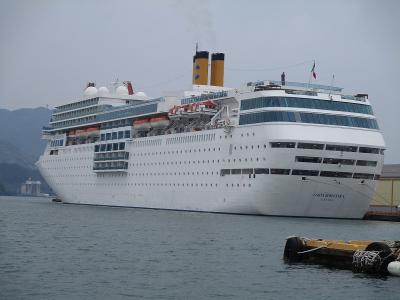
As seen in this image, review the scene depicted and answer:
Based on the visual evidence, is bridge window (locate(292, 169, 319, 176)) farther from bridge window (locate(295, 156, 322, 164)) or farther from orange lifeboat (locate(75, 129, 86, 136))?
orange lifeboat (locate(75, 129, 86, 136))

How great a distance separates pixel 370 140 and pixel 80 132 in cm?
4178

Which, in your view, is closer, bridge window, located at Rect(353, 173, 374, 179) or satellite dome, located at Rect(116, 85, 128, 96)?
bridge window, located at Rect(353, 173, 374, 179)

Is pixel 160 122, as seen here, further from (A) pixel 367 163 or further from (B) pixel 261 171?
(A) pixel 367 163

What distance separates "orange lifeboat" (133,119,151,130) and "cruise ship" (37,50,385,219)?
0.38 feet

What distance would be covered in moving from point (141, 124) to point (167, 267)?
167 ft

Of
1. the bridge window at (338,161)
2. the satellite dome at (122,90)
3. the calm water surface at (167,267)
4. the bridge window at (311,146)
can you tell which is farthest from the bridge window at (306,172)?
the satellite dome at (122,90)

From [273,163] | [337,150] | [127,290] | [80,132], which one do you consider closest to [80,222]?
[273,163]

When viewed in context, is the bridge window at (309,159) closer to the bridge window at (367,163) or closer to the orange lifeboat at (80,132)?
the bridge window at (367,163)

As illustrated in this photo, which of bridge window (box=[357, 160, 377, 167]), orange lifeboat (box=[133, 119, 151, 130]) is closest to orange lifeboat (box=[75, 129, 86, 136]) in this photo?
orange lifeboat (box=[133, 119, 151, 130])

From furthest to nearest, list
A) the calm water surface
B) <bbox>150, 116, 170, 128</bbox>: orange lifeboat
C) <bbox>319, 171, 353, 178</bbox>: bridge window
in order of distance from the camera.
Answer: <bbox>150, 116, 170, 128</bbox>: orange lifeboat, <bbox>319, 171, 353, 178</bbox>: bridge window, the calm water surface

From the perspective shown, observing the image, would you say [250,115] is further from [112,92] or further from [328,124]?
[112,92]

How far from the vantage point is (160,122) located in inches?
3098

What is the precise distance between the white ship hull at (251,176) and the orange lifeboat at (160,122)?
1183 millimetres

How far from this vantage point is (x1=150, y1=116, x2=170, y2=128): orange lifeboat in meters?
78.1
